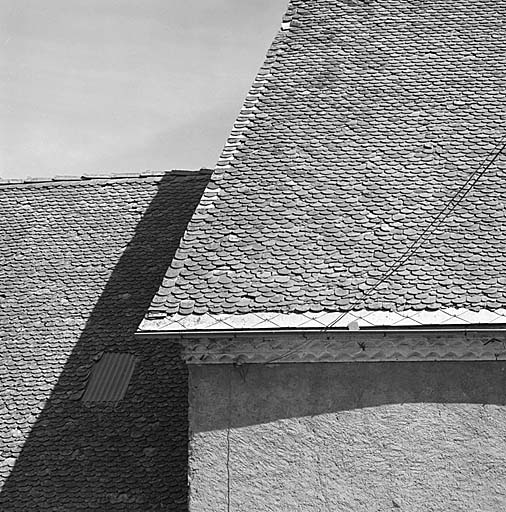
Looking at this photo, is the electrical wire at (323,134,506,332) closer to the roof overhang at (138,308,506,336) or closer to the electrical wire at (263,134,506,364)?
the electrical wire at (263,134,506,364)

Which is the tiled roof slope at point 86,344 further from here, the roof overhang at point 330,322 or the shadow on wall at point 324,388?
the roof overhang at point 330,322

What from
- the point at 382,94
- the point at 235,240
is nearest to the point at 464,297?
the point at 235,240

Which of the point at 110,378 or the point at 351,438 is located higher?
the point at 110,378

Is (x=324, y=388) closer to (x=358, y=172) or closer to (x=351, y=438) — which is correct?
(x=351, y=438)

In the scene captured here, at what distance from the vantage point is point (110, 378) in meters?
13.7

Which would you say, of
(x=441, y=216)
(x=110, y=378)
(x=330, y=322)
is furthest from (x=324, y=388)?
(x=110, y=378)

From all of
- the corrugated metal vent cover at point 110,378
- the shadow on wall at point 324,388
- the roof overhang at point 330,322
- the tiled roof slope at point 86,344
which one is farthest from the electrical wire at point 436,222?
the corrugated metal vent cover at point 110,378

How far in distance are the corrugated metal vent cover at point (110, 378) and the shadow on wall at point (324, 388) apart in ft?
Result: 9.02

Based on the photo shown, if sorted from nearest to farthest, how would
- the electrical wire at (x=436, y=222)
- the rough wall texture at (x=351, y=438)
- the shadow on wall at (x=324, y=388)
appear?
the rough wall texture at (x=351, y=438) < the shadow on wall at (x=324, y=388) < the electrical wire at (x=436, y=222)

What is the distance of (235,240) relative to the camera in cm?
1175

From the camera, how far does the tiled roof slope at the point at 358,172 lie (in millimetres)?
10945

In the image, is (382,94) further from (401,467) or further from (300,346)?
(401,467)

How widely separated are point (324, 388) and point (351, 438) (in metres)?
0.63

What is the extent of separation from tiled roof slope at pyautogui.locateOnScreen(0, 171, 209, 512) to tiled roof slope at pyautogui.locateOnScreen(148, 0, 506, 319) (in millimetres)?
2663
